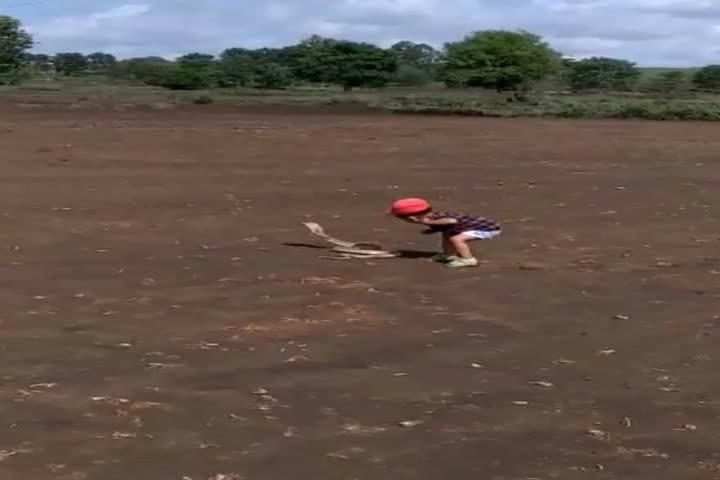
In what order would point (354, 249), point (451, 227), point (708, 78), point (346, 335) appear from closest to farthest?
point (346, 335)
point (451, 227)
point (354, 249)
point (708, 78)

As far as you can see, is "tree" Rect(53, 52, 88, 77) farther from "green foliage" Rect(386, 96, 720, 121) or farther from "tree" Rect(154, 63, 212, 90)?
"green foliage" Rect(386, 96, 720, 121)

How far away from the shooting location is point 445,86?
6262 centimetres

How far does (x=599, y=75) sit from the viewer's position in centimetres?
6744

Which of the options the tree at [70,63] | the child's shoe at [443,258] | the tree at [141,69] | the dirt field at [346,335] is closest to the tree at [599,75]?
the tree at [141,69]

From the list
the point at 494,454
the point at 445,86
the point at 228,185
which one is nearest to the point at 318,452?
the point at 494,454

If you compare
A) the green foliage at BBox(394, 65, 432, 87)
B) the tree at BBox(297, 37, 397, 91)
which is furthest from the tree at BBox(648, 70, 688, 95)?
the tree at BBox(297, 37, 397, 91)

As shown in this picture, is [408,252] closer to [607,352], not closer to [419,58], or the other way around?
[607,352]

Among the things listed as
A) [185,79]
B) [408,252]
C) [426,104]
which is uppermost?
[408,252]

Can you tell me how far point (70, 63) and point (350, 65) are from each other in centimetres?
2069

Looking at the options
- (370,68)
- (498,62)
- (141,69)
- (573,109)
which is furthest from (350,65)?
(573,109)

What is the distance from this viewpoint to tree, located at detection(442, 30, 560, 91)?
59.4 meters

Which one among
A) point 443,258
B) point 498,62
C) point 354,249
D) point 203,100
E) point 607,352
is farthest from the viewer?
point 498,62

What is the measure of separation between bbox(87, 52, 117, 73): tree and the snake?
65.7m

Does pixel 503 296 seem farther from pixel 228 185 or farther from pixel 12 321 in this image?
pixel 228 185
